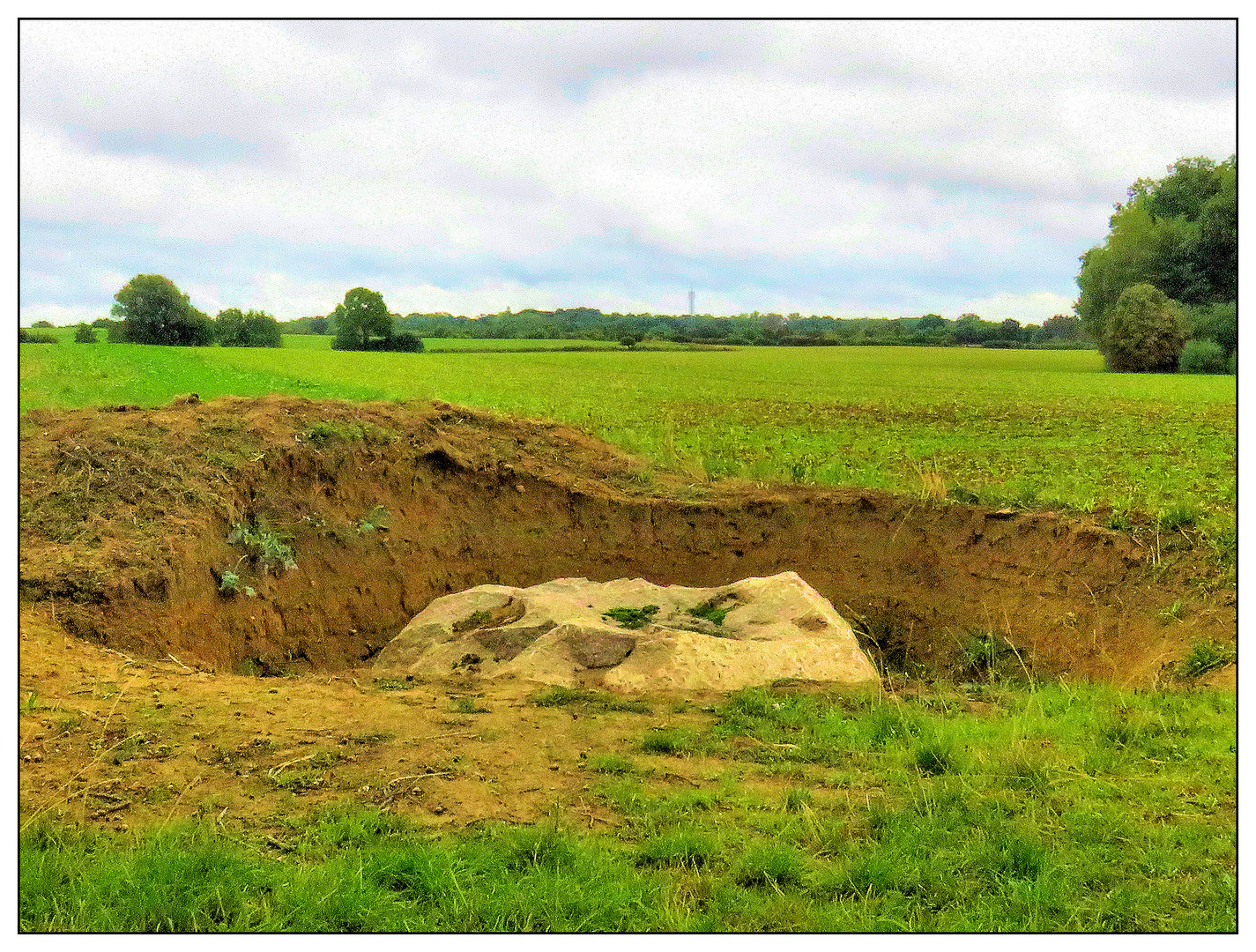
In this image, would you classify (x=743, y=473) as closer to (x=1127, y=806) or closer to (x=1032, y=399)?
(x=1032, y=399)

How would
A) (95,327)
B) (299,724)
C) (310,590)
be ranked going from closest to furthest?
(299,724)
(95,327)
(310,590)

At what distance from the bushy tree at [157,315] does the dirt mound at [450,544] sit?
5.70 ft

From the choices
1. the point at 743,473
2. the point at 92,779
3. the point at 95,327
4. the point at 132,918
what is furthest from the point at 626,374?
the point at 132,918

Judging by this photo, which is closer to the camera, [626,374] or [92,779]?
[92,779]

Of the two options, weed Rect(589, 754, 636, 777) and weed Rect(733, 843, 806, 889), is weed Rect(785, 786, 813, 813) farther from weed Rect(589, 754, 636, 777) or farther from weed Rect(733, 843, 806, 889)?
weed Rect(589, 754, 636, 777)

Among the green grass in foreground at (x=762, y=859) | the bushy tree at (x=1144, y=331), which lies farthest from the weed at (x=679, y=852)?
the bushy tree at (x=1144, y=331)

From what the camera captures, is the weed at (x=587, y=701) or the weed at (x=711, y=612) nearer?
the weed at (x=587, y=701)

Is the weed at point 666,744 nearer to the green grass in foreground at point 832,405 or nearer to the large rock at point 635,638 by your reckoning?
the large rock at point 635,638

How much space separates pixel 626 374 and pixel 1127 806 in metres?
9.75

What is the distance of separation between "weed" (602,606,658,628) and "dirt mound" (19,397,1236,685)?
2940 millimetres

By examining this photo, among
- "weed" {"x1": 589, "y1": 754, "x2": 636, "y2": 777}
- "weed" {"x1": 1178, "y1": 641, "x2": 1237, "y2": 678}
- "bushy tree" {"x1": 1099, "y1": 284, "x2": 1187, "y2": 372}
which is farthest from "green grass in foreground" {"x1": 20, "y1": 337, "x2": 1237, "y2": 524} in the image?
"weed" {"x1": 589, "y1": 754, "x2": 636, "y2": 777}

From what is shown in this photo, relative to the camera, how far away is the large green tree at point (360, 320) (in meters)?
9.46

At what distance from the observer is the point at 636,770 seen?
5039mm

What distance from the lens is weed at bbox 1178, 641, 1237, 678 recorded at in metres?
6.70
